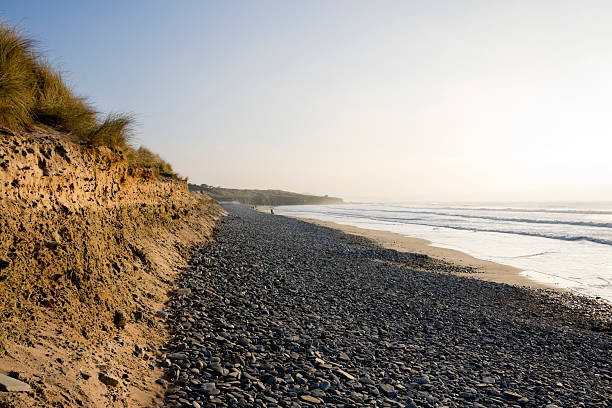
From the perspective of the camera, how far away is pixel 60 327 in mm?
4414

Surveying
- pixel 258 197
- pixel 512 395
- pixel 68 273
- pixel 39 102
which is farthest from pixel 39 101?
pixel 258 197

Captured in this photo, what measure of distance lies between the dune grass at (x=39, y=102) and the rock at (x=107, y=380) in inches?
153

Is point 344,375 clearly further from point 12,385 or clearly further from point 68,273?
point 68,273

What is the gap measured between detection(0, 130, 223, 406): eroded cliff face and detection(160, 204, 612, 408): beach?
2.38 ft

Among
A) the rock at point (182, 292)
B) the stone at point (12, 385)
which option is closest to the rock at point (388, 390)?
the stone at point (12, 385)

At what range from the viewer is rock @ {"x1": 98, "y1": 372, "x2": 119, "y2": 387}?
406cm

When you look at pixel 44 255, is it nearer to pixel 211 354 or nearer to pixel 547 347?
pixel 211 354

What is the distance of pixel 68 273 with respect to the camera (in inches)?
204

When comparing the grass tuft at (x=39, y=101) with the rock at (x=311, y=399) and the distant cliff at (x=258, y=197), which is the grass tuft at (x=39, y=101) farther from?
the distant cliff at (x=258, y=197)

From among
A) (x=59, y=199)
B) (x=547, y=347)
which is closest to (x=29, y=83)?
(x=59, y=199)

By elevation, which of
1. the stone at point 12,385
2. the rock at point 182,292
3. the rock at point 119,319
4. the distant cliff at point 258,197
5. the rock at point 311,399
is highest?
the distant cliff at point 258,197

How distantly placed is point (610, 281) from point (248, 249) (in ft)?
49.1

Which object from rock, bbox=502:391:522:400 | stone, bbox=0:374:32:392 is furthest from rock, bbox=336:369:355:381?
stone, bbox=0:374:32:392

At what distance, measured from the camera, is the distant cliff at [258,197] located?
11869 centimetres
